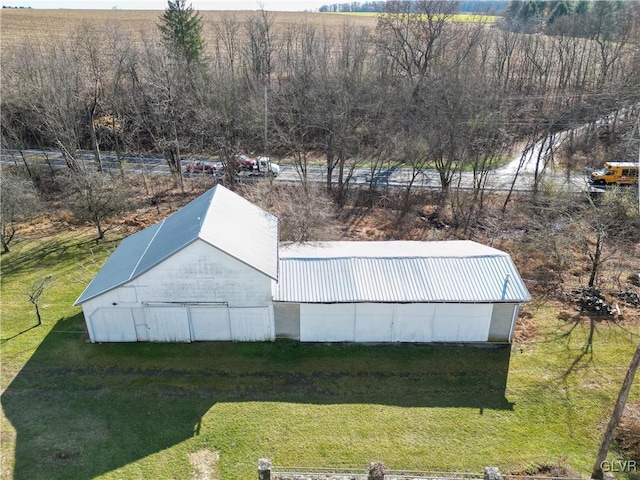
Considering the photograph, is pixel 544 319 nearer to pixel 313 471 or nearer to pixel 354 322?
pixel 354 322

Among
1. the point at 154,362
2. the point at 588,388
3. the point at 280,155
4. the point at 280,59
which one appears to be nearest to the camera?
the point at 588,388

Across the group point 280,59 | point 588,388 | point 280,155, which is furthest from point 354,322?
point 280,59

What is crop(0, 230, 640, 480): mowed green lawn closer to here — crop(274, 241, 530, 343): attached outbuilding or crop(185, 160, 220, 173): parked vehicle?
crop(274, 241, 530, 343): attached outbuilding

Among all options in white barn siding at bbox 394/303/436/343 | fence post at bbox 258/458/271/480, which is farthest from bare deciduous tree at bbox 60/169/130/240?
fence post at bbox 258/458/271/480

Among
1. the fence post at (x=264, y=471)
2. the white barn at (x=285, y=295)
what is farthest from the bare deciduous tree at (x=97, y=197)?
the fence post at (x=264, y=471)

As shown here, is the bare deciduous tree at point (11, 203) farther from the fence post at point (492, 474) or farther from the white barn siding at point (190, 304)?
the fence post at point (492, 474)

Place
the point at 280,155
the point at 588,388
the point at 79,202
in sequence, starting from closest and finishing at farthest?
the point at 588,388, the point at 79,202, the point at 280,155
